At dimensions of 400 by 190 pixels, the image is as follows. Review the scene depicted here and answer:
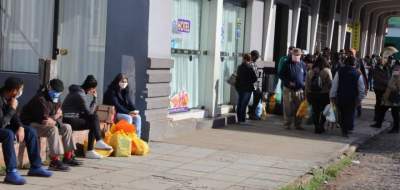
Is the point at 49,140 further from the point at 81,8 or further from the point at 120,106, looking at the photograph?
the point at 81,8

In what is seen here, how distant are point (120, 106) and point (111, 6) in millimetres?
1667

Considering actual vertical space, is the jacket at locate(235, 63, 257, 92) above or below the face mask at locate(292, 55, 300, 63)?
below

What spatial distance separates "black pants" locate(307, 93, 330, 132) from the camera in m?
13.6

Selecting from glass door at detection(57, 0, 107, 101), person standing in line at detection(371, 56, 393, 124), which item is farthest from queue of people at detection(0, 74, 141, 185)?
person standing in line at detection(371, 56, 393, 124)

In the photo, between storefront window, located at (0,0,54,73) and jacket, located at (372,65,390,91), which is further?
jacket, located at (372,65,390,91)

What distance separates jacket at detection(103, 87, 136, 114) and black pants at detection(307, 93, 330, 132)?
4.73 m

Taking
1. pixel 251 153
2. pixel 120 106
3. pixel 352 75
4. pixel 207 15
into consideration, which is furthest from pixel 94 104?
pixel 352 75

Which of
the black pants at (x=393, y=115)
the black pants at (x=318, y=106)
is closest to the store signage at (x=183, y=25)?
the black pants at (x=318, y=106)

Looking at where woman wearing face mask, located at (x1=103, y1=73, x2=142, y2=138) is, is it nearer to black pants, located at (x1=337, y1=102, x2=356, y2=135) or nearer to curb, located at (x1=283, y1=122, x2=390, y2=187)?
curb, located at (x1=283, y1=122, x2=390, y2=187)

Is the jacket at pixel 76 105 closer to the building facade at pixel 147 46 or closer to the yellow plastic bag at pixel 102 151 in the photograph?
the yellow plastic bag at pixel 102 151

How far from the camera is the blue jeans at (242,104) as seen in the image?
14.3 metres

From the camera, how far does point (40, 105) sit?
8.17 metres

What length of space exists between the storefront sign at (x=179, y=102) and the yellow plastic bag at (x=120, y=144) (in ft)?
9.98

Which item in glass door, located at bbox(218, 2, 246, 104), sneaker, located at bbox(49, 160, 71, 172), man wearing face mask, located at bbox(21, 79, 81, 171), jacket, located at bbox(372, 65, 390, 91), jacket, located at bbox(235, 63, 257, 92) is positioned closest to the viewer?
man wearing face mask, located at bbox(21, 79, 81, 171)
